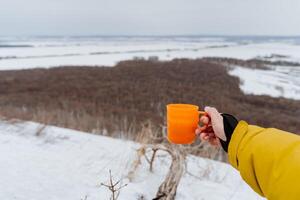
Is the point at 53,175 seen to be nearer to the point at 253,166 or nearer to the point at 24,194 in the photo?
the point at 24,194

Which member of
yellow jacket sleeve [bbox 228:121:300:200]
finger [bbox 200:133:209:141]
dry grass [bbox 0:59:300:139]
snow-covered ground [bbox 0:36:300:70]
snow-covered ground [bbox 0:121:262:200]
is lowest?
snow-covered ground [bbox 0:36:300:70]

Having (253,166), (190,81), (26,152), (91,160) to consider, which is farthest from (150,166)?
(190,81)

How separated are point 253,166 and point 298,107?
1238 cm

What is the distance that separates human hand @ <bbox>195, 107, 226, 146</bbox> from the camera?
1438 mm

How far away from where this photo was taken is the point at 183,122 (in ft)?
4.98

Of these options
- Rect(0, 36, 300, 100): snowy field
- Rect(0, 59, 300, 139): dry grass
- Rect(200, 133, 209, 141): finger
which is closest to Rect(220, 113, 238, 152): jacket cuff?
Rect(200, 133, 209, 141): finger

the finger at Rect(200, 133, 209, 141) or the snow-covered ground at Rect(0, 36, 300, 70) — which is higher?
the finger at Rect(200, 133, 209, 141)

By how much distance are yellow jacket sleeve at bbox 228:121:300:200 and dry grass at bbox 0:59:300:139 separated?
217 inches

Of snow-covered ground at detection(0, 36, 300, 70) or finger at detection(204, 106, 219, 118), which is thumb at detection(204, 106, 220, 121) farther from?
snow-covered ground at detection(0, 36, 300, 70)

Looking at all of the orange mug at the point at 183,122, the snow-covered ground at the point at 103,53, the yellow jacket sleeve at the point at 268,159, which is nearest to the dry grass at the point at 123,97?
the orange mug at the point at 183,122

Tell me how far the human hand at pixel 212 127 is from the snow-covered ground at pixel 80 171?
1.30 metres

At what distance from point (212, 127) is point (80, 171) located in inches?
75.9

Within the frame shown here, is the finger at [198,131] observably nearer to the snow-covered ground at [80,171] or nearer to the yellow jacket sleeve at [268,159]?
→ the yellow jacket sleeve at [268,159]

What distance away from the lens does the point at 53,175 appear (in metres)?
2.93
